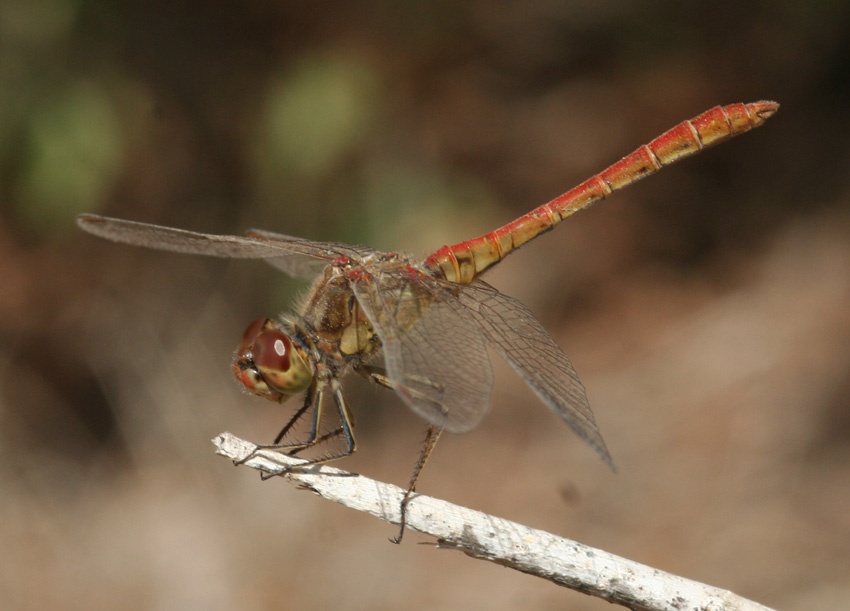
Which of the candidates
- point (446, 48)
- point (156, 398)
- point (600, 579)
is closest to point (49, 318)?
point (156, 398)

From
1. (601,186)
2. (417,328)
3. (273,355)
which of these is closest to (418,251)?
(601,186)

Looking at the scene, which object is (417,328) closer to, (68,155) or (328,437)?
(328,437)

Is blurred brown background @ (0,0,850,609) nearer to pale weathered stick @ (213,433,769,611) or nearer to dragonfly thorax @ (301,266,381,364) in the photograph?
dragonfly thorax @ (301,266,381,364)

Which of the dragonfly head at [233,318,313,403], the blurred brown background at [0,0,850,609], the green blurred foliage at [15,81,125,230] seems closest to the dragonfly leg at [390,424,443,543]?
the dragonfly head at [233,318,313,403]

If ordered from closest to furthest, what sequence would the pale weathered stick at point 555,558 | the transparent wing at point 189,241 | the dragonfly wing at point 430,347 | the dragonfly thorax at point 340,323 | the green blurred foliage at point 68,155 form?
the pale weathered stick at point 555,558
the dragonfly wing at point 430,347
the dragonfly thorax at point 340,323
the transparent wing at point 189,241
the green blurred foliage at point 68,155

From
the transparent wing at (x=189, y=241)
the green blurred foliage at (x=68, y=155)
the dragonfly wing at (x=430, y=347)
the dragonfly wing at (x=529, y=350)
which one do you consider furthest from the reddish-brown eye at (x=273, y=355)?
the green blurred foliage at (x=68, y=155)

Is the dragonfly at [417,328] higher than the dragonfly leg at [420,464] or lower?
higher

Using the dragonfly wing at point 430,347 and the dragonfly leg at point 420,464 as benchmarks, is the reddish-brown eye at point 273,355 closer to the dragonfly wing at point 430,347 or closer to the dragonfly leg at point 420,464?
the dragonfly wing at point 430,347
